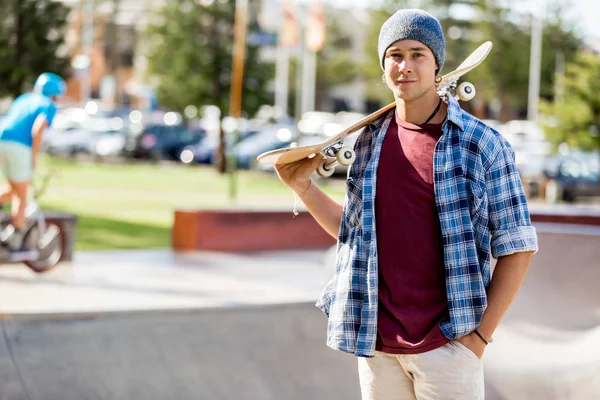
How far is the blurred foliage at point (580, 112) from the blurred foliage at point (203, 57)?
33.5ft

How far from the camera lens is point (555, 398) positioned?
525 centimetres

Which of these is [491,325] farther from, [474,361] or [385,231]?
[385,231]

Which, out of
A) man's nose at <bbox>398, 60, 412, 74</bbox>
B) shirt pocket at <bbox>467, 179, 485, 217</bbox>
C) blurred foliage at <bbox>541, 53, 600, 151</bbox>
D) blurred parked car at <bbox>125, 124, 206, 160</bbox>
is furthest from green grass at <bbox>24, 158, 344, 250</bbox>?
shirt pocket at <bbox>467, 179, 485, 217</bbox>

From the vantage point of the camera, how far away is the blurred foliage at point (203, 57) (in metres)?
32.5

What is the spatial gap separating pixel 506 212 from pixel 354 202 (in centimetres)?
47

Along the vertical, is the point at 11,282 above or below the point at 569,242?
below

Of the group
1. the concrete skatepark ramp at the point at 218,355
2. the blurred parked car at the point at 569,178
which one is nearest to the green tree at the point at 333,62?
the blurred parked car at the point at 569,178

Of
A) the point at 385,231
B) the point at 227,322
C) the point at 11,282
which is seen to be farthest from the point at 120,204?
the point at 385,231

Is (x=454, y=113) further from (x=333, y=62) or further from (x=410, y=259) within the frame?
(x=333, y=62)

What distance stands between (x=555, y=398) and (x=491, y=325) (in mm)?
2740

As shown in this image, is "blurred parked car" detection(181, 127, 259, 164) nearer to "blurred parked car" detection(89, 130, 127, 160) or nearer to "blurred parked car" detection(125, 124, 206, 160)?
"blurred parked car" detection(125, 124, 206, 160)

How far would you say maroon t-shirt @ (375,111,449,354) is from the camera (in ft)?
9.01

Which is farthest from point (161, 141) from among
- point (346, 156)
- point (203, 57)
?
point (346, 156)

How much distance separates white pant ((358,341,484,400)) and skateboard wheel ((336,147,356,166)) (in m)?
0.58
